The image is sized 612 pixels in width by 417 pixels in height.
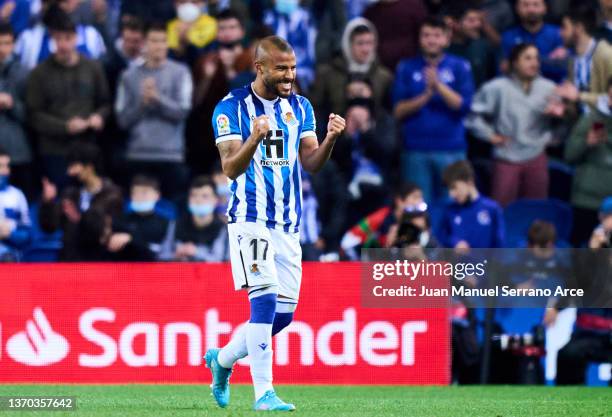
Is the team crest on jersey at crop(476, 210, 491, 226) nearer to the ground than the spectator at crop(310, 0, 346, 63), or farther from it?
nearer to the ground

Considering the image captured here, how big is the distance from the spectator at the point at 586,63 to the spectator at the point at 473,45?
0.99m

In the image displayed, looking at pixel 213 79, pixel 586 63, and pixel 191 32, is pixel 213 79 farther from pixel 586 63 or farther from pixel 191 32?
pixel 586 63

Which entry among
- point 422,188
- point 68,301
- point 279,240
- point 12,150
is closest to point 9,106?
point 12,150

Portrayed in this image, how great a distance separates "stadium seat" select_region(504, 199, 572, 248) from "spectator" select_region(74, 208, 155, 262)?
4034 millimetres

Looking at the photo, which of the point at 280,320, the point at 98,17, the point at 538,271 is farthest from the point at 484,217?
the point at 280,320

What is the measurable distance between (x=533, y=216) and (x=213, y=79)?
377cm

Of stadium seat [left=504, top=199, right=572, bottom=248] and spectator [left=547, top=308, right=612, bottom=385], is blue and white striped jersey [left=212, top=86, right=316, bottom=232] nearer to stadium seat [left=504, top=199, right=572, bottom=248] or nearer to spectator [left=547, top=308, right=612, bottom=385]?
spectator [left=547, top=308, right=612, bottom=385]

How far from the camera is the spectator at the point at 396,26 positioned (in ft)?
51.5

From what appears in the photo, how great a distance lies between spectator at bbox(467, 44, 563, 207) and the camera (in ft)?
49.9

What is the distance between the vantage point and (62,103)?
1507cm

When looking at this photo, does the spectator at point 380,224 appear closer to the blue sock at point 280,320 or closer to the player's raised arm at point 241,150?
the blue sock at point 280,320

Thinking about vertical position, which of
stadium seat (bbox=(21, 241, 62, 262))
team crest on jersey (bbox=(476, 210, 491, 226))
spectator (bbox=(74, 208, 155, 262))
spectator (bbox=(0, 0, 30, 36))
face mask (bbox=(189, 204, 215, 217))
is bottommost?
stadium seat (bbox=(21, 241, 62, 262))

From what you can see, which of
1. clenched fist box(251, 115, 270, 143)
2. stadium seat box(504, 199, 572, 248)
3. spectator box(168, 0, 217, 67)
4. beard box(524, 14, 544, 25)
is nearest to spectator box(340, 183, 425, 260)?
stadium seat box(504, 199, 572, 248)

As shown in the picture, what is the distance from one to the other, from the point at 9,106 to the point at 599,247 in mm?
6449
